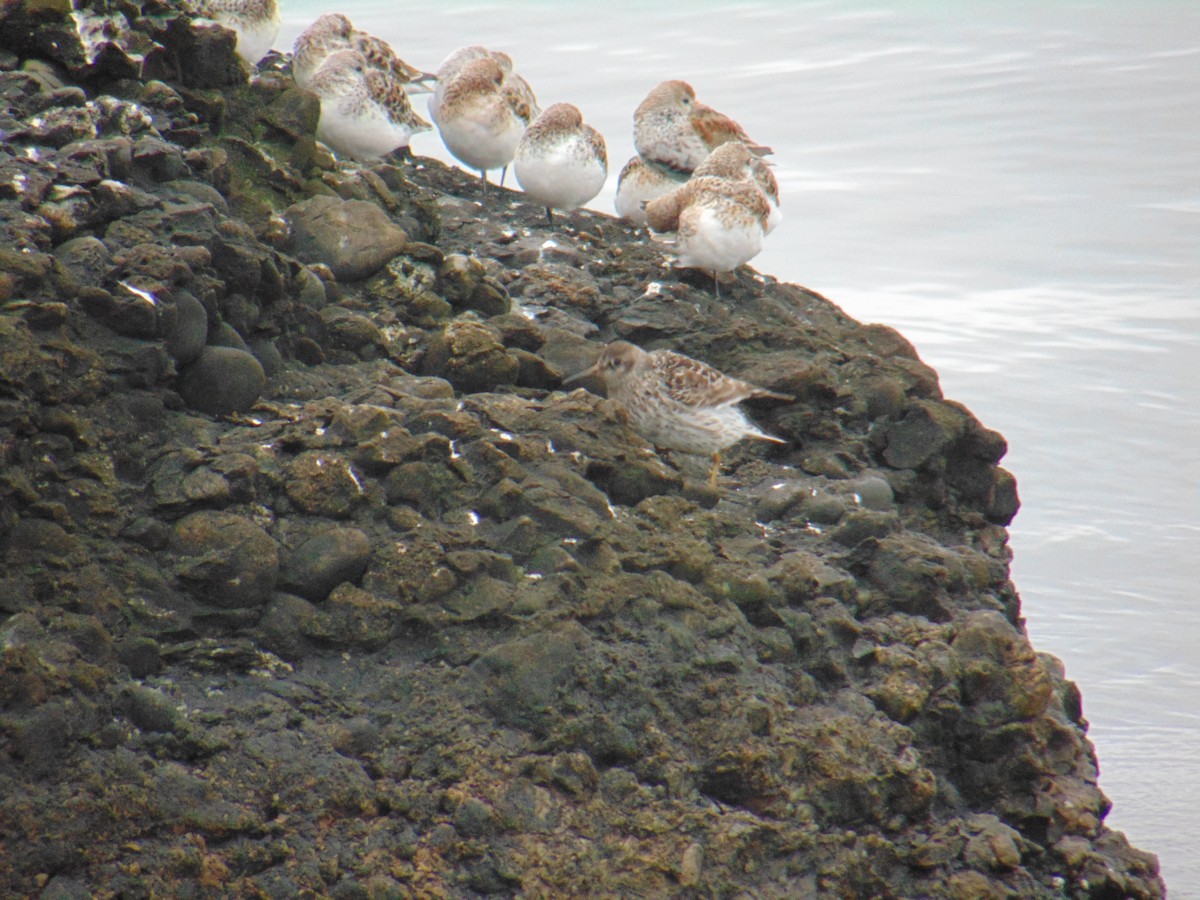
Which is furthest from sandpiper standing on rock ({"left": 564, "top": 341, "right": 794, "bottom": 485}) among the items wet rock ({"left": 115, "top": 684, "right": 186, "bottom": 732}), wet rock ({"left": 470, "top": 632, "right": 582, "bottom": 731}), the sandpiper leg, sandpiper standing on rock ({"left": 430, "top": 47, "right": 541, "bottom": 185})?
sandpiper standing on rock ({"left": 430, "top": 47, "right": 541, "bottom": 185})

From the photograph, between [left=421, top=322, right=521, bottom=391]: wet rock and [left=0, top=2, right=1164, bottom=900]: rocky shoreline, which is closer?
[left=0, top=2, right=1164, bottom=900]: rocky shoreline

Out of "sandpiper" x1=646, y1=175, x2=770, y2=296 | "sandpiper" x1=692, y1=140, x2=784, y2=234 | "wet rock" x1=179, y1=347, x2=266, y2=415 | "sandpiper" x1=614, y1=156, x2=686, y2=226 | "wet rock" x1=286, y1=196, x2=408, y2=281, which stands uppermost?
"sandpiper" x1=692, y1=140, x2=784, y2=234

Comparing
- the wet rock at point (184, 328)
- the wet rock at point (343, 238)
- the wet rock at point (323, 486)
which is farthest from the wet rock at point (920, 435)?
the wet rock at point (184, 328)

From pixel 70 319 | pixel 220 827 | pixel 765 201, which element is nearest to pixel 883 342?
pixel 765 201

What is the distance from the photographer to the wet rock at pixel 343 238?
499 cm

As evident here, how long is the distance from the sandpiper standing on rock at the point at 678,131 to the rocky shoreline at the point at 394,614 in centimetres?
425

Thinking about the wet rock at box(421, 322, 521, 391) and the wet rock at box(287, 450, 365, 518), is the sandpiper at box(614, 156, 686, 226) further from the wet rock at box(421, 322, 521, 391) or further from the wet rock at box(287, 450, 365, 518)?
the wet rock at box(287, 450, 365, 518)

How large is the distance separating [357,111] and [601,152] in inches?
58.5

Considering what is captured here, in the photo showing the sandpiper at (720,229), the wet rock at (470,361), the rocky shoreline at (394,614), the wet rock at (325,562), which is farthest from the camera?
the sandpiper at (720,229)

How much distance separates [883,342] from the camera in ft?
20.9

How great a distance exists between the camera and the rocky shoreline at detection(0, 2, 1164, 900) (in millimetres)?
2941

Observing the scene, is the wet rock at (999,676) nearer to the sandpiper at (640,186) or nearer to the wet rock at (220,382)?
the wet rock at (220,382)

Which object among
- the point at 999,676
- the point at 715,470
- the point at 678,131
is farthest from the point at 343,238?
the point at 678,131

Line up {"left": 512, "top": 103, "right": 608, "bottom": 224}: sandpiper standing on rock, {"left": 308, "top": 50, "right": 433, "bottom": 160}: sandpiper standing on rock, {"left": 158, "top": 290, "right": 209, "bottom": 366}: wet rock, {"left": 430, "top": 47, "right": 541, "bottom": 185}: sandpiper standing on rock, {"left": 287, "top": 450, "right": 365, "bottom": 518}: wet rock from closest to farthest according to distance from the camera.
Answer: {"left": 287, "top": 450, "right": 365, "bottom": 518}: wet rock → {"left": 158, "top": 290, "right": 209, "bottom": 366}: wet rock → {"left": 308, "top": 50, "right": 433, "bottom": 160}: sandpiper standing on rock → {"left": 512, "top": 103, "right": 608, "bottom": 224}: sandpiper standing on rock → {"left": 430, "top": 47, "right": 541, "bottom": 185}: sandpiper standing on rock
